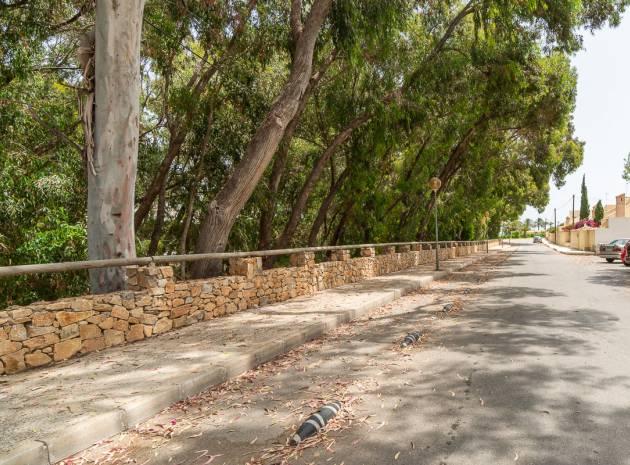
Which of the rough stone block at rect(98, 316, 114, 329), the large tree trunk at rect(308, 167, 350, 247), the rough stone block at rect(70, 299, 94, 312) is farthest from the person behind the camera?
the large tree trunk at rect(308, 167, 350, 247)

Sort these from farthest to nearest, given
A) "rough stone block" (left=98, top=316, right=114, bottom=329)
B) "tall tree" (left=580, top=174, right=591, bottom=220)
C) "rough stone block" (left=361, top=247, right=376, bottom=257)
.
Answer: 1. "tall tree" (left=580, top=174, right=591, bottom=220)
2. "rough stone block" (left=361, top=247, right=376, bottom=257)
3. "rough stone block" (left=98, top=316, right=114, bottom=329)

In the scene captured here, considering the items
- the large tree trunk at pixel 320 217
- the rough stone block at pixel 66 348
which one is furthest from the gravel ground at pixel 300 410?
the large tree trunk at pixel 320 217

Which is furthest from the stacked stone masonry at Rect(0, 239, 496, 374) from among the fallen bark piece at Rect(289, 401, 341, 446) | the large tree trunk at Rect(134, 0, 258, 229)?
the large tree trunk at Rect(134, 0, 258, 229)

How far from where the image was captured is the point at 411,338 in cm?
670

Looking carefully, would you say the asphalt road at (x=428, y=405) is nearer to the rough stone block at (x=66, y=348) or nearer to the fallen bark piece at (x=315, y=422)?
the fallen bark piece at (x=315, y=422)

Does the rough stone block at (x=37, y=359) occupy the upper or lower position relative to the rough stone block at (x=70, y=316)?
lower

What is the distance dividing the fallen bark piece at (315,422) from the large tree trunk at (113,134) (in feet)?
15.3

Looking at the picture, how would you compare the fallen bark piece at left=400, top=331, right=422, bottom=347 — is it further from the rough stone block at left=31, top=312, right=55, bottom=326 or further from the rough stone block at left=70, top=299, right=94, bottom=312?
the rough stone block at left=31, top=312, right=55, bottom=326

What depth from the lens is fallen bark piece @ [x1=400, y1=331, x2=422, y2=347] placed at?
6.51m

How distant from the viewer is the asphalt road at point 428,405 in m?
3.31

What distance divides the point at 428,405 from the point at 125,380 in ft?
9.70

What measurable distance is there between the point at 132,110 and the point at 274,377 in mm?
4685

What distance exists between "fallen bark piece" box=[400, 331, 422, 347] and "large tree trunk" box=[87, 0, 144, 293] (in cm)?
441

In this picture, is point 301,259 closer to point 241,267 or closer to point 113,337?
point 241,267
